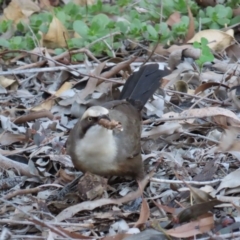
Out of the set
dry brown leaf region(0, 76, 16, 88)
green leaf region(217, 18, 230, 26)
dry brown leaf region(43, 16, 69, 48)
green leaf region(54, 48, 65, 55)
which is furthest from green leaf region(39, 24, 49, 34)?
green leaf region(217, 18, 230, 26)

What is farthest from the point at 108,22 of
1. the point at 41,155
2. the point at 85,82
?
the point at 41,155

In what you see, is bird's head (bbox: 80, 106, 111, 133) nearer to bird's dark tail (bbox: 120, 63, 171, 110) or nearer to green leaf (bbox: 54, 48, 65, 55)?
bird's dark tail (bbox: 120, 63, 171, 110)

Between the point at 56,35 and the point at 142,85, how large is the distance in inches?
50.8

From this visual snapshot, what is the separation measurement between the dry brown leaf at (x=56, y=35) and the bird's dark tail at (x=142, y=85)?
111 cm

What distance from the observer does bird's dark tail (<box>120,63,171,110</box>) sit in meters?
4.49

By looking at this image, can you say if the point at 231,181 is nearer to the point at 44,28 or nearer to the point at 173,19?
the point at 173,19

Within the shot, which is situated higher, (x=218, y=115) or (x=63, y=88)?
(x=218, y=115)

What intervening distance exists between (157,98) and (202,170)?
3.19ft

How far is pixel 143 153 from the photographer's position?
169 inches

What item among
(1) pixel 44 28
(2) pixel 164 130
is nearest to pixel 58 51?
(1) pixel 44 28

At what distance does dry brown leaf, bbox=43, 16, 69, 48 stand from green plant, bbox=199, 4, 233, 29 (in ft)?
3.61

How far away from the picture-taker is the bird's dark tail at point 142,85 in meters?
4.49

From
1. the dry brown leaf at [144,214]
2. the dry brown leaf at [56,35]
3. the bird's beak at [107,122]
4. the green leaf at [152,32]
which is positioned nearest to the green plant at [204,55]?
the green leaf at [152,32]

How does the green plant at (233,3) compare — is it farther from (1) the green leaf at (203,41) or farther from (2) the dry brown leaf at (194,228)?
(2) the dry brown leaf at (194,228)
